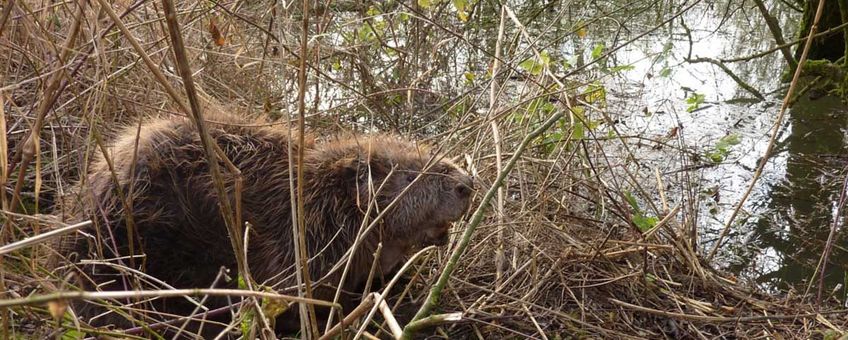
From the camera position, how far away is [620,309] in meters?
2.90

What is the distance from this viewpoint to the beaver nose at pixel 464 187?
8.96 ft

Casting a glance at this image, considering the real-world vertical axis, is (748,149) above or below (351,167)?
below

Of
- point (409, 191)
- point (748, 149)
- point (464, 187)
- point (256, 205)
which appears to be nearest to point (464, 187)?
point (464, 187)

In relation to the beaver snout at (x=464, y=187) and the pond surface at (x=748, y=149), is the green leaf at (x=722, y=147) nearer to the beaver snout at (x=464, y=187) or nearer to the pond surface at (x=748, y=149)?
the pond surface at (x=748, y=149)

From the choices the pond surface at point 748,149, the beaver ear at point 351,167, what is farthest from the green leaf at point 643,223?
the beaver ear at point 351,167

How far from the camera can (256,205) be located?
8.94 ft

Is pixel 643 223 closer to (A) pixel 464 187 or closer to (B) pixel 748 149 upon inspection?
(A) pixel 464 187

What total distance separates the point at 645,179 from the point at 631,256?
1.23 meters

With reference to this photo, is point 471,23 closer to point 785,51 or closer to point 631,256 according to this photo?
point 785,51

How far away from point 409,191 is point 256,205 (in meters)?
0.50

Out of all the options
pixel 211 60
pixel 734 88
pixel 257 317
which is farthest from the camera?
pixel 734 88

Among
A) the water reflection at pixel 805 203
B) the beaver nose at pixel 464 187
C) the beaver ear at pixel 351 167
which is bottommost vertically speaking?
the water reflection at pixel 805 203

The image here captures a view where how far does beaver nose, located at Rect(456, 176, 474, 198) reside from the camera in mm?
2730

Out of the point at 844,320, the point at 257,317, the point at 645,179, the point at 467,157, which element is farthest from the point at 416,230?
the point at 645,179
